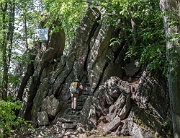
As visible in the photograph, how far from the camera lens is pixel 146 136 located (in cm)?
855

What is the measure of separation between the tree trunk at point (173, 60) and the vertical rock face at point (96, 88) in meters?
3.00

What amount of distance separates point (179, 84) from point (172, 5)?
2.26 metres

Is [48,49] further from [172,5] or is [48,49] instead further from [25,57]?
[172,5]

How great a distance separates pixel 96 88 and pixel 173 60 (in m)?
7.22

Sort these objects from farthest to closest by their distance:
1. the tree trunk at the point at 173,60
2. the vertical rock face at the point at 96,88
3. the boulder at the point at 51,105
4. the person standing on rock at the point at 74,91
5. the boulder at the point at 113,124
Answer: the boulder at the point at 51,105 → the person standing on rock at the point at 74,91 → the vertical rock face at the point at 96,88 → the boulder at the point at 113,124 → the tree trunk at the point at 173,60

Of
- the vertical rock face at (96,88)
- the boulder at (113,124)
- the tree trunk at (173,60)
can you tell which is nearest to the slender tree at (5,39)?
the vertical rock face at (96,88)

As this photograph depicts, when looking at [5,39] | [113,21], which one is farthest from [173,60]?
[5,39]

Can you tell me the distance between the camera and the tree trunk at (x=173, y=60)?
18.9 ft

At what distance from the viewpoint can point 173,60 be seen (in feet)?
18.9

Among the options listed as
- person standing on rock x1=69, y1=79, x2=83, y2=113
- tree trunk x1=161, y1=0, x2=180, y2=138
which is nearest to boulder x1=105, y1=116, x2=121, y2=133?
person standing on rock x1=69, y1=79, x2=83, y2=113

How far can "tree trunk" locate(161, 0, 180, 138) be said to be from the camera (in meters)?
5.76

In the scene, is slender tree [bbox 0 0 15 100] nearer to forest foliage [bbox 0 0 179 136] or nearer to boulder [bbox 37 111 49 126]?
forest foliage [bbox 0 0 179 136]

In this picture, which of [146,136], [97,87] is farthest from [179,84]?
[97,87]

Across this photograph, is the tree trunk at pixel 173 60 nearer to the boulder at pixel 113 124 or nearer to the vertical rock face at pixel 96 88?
the vertical rock face at pixel 96 88
